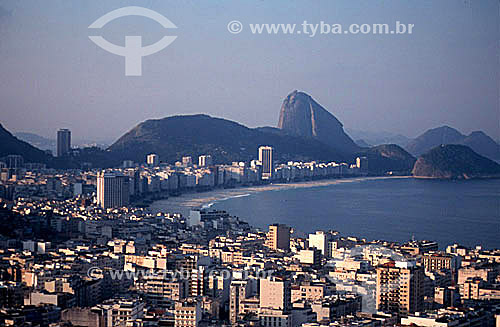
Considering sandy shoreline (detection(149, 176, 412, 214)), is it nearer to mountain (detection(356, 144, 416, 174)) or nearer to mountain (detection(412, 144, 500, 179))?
mountain (detection(412, 144, 500, 179))

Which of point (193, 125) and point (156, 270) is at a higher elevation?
point (193, 125)

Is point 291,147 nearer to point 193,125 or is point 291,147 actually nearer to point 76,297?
point 193,125

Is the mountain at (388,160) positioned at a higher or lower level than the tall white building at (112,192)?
higher

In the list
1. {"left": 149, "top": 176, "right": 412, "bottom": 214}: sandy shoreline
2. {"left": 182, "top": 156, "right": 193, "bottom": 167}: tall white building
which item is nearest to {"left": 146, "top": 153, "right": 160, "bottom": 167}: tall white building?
{"left": 182, "top": 156, "right": 193, "bottom": 167}: tall white building

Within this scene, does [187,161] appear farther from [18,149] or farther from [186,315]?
[186,315]

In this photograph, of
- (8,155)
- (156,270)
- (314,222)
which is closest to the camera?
(156,270)

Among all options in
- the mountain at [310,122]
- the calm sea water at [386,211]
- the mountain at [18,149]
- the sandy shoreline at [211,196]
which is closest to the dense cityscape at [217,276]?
the calm sea water at [386,211]

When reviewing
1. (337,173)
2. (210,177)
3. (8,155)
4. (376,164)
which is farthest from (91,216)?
(376,164)

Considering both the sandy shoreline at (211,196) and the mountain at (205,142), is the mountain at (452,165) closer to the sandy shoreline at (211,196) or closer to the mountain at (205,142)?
the sandy shoreline at (211,196)

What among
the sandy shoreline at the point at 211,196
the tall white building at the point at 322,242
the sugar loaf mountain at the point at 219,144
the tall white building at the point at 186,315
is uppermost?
the sugar loaf mountain at the point at 219,144
